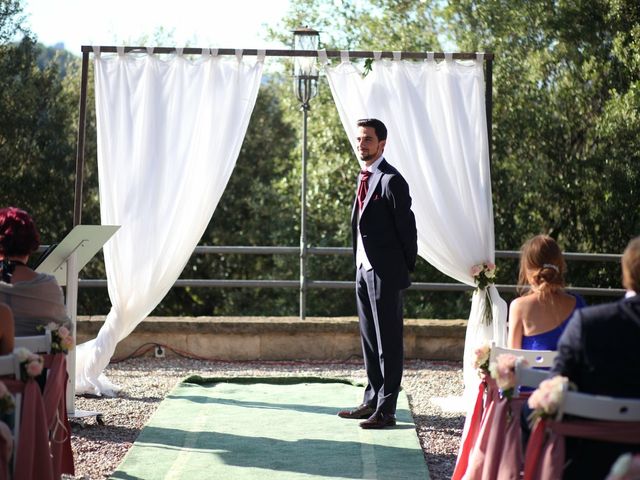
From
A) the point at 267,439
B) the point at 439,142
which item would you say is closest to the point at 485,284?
the point at 439,142

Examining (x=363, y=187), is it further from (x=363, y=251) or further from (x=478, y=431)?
(x=478, y=431)

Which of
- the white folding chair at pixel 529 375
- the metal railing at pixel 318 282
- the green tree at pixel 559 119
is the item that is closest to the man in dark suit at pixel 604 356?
the white folding chair at pixel 529 375

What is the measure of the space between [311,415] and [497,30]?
585 cm

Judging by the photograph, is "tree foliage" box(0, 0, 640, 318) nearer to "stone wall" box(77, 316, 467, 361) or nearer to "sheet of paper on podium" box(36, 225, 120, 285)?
"stone wall" box(77, 316, 467, 361)

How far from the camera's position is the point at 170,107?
6.53m

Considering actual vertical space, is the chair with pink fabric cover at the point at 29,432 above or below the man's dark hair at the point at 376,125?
below

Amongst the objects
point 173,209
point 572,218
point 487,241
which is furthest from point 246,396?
point 572,218

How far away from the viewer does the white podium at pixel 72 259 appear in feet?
18.3

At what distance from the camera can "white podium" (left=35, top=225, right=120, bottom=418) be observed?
18.3ft

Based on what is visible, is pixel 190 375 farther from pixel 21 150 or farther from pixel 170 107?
pixel 21 150

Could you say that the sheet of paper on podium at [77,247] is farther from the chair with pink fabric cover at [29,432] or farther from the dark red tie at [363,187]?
the chair with pink fabric cover at [29,432]

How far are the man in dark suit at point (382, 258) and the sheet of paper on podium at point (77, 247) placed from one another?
4.30ft

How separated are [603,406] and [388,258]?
254cm

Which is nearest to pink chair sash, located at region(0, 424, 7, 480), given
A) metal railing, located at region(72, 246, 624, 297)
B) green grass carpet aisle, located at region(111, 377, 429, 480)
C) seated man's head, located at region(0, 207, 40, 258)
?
seated man's head, located at region(0, 207, 40, 258)
